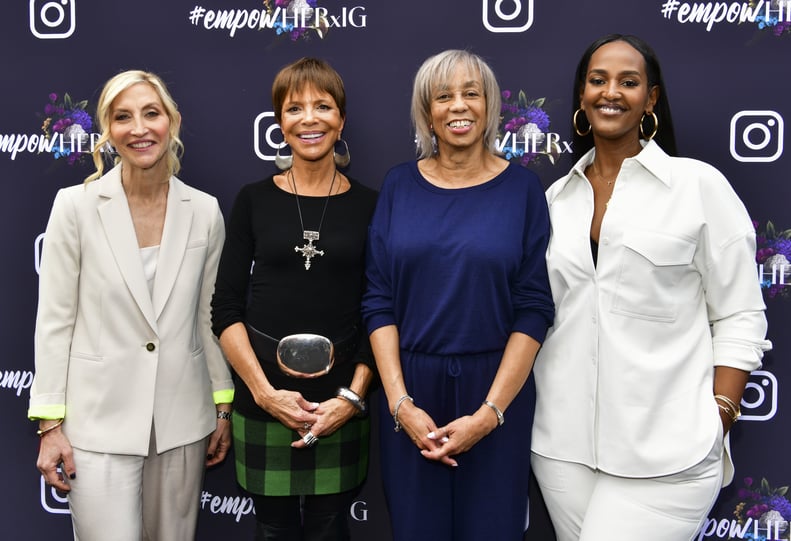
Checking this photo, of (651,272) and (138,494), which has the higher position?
(651,272)

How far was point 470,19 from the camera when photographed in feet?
8.95

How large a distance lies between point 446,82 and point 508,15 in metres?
0.76

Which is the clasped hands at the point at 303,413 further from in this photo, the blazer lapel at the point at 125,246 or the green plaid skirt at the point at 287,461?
the blazer lapel at the point at 125,246

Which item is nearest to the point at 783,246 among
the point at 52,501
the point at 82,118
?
the point at 82,118

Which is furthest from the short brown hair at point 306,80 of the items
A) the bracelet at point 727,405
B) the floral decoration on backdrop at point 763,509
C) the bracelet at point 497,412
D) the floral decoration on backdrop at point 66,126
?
the floral decoration on backdrop at point 763,509

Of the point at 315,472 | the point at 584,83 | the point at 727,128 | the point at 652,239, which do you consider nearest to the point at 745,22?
the point at 727,128

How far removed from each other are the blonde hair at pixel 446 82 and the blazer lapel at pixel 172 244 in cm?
79

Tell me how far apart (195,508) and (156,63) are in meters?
1.66

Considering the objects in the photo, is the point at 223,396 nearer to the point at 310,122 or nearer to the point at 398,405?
the point at 398,405

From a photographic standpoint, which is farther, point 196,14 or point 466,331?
point 196,14

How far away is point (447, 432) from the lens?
198 centimetres

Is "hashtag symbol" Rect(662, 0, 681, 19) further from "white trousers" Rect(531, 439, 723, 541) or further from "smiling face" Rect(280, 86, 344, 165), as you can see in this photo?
"white trousers" Rect(531, 439, 723, 541)

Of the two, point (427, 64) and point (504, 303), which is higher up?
point (427, 64)

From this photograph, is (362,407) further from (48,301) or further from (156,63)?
(156,63)
